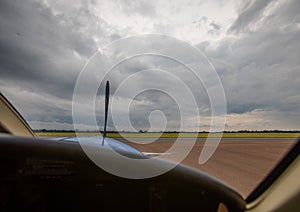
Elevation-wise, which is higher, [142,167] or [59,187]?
[142,167]

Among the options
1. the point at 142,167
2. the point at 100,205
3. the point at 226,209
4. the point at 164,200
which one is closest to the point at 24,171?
the point at 100,205

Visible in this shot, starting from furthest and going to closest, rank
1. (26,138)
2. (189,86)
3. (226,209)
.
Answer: (189,86) < (226,209) < (26,138)

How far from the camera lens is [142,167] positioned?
992mm

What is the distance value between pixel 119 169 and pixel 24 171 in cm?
48

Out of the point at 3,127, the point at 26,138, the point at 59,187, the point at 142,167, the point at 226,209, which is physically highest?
the point at 3,127

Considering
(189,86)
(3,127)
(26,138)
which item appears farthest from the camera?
(3,127)

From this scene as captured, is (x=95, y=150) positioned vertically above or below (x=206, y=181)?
above

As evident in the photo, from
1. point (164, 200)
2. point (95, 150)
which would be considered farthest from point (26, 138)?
point (164, 200)

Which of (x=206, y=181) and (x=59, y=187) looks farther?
(x=59, y=187)

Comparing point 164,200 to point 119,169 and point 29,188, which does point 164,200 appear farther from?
point 29,188

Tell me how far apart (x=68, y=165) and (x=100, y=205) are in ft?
1.05

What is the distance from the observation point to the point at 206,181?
99 cm

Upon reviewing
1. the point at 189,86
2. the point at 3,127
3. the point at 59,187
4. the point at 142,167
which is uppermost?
the point at 189,86

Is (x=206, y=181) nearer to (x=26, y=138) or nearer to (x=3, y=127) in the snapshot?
(x=26, y=138)
